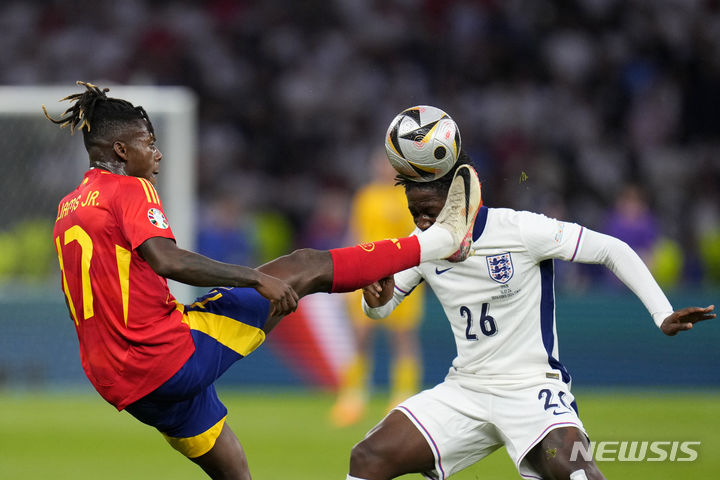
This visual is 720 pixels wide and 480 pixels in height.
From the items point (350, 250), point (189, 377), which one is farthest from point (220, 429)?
point (350, 250)

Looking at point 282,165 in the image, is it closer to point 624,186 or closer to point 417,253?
point 624,186

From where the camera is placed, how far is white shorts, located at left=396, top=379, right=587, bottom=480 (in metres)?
4.50

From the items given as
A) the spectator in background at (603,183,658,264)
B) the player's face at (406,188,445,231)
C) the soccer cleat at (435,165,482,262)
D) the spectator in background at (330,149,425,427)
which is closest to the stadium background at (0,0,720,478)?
the spectator in background at (603,183,658,264)

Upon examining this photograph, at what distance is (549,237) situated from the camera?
462 centimetres

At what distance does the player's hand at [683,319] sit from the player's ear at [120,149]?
2.47m

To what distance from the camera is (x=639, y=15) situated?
619 inches

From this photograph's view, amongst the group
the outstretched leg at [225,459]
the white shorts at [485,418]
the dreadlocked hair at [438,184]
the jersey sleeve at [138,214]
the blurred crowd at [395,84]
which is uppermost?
the blurred crowd at [395,84]

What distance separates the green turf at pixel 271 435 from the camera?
7.43m

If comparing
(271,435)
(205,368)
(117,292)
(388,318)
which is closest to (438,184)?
(205,368)

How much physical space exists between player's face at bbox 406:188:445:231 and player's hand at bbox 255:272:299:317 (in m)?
0.80

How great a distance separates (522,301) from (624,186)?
386 inches

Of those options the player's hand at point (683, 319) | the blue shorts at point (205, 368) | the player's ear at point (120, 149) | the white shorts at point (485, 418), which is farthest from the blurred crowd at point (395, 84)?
the player's hand at point (683, 319)

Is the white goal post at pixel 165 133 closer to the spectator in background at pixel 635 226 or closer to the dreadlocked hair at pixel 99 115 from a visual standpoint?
the spectator in background at pixel 635 226

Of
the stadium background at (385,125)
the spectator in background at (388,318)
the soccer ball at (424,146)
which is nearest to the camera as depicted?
the soccer ball at (424,146)
